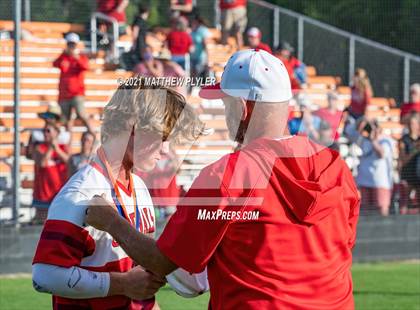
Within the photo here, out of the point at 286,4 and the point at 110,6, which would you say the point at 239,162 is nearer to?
the point at 110,6

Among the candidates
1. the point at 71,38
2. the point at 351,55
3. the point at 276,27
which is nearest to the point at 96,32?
the point at 71,38

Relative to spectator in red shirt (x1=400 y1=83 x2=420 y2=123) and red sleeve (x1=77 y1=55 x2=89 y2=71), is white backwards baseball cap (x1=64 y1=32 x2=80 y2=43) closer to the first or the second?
red sleeve (x1=77 y1=55 x2=89 y2=71)

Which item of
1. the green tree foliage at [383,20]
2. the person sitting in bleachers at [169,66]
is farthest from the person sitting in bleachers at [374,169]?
the person sitting in bleachers at [169,66]

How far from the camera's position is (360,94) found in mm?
14531

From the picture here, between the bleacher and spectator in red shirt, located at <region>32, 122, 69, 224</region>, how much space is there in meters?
0.10

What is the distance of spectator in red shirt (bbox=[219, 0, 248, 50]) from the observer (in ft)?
54.9

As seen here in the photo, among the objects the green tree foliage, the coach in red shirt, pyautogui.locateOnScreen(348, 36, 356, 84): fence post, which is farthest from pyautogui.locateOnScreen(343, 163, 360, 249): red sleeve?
pyautogui.locateOnScreen(348, 36, 356, 84): fence post

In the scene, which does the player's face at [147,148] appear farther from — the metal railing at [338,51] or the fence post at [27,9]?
the metal railing at [338,51]

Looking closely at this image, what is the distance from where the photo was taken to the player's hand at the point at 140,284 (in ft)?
11.6

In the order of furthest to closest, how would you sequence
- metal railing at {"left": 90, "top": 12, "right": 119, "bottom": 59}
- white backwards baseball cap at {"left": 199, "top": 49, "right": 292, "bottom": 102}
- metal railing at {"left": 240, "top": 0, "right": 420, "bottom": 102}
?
metal railing at {"left": 240, "top": 0, "right": 420, "bottom": 102}, metal railing at {"left": 90, "top": 12, "right": 119, "bottom": 59}, white backwards baseball cap at {"left": 199, "top": 49, "right": 292, "bottom": 102}

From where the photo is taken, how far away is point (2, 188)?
34.8 feet

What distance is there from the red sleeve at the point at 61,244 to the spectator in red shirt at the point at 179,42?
10338 millimetres

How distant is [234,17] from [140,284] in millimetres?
13905

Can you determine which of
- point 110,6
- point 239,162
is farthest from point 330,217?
point 110,6
